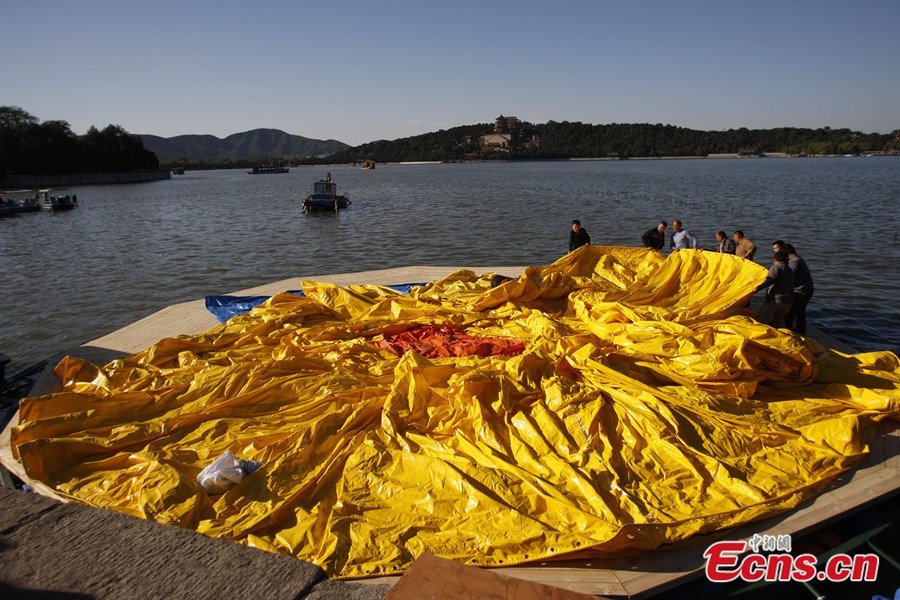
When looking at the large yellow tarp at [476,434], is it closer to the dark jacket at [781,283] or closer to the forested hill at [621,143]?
the dark jacket at [781,283]

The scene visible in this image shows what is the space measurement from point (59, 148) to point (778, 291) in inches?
3748

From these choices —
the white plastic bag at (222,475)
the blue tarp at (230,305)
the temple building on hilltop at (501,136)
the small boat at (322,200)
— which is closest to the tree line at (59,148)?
the small boat at (322,200)

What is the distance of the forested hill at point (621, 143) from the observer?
458ft

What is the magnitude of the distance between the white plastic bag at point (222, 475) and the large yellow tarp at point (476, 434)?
0.31ft

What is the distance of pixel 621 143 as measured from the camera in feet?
518

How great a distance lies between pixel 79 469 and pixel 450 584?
450cm

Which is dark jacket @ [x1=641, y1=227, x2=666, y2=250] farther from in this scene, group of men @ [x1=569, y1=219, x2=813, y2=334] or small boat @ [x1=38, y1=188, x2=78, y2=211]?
small boat @ [x1=38, y1=188, x2=78, y2=211]

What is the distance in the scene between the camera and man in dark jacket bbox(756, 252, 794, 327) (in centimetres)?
755

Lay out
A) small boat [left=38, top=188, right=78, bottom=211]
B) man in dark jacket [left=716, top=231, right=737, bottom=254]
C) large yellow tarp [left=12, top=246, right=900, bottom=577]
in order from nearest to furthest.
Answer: large yellow tarp [left=12, top=246, right=900, bottom=577], man in dark jacket [left=716, top=231, right=737, bottom=254], small boat [left=38, top=188, right=78, bottom=211]

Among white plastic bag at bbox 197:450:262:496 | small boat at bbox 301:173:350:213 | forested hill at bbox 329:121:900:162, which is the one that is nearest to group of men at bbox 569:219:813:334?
white plastic bag at bbox 197:450:262:496

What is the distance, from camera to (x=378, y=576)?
3514 millimetres

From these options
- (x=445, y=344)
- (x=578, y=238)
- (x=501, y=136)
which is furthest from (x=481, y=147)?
(x=445, y=344)

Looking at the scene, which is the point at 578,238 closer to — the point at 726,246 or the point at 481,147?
the point at 726,246

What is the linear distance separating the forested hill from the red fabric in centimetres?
15925
